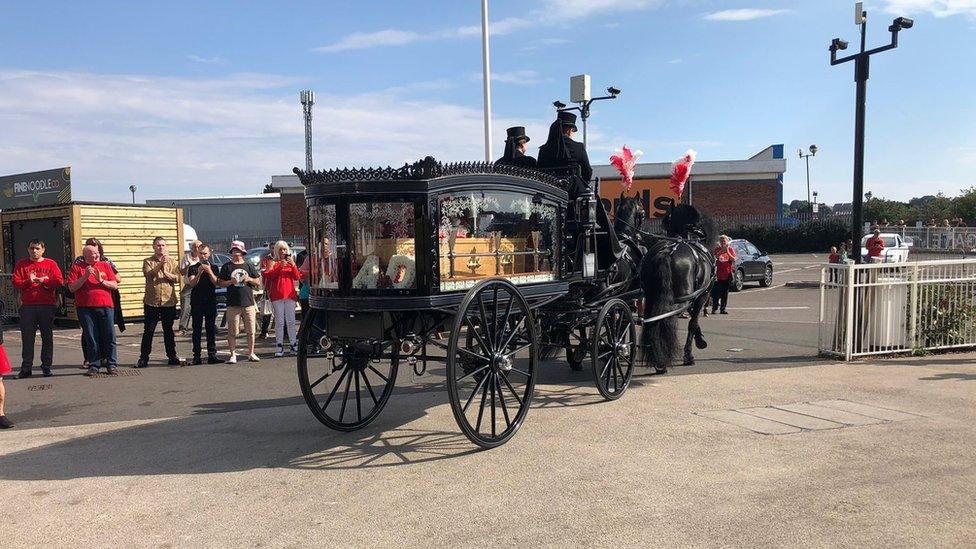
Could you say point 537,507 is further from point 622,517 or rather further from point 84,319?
point 84,319

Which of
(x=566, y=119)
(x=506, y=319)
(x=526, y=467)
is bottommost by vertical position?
(x=526, y=467)

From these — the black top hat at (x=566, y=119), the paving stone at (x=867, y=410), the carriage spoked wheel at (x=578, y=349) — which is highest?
the black top hat at (x=566, y=119)

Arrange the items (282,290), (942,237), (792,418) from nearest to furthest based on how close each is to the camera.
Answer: (792,418) → (282,290) → (942,237)

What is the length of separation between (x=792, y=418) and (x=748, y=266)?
17.9 metres

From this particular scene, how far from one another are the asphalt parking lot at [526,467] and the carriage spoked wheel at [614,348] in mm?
234

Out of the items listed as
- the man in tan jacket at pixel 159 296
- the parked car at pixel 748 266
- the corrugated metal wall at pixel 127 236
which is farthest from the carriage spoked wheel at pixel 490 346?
the parked car at pixel 748 266

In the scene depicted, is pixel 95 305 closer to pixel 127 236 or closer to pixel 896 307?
pixel 127 236

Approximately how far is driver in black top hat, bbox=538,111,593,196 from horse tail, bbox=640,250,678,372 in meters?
1.63

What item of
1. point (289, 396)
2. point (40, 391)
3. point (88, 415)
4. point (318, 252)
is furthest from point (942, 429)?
point (40, 391)

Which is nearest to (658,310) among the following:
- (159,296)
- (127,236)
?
(159,296)

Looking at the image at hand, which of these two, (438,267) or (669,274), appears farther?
(669,274)

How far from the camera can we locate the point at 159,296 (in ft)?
34.9

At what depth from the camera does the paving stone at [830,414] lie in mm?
6699

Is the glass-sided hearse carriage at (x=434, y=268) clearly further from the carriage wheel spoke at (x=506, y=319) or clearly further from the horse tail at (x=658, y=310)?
the horse tail at (x=658, y=310)
